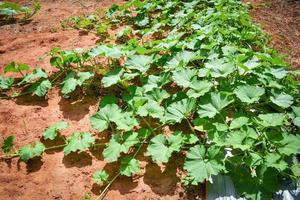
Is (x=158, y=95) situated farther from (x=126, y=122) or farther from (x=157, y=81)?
(x=126, y=122)

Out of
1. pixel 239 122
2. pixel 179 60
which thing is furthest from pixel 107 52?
pixel 239 122

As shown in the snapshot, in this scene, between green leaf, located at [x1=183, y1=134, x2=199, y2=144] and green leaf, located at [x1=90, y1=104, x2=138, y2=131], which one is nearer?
green leaf, located at [x1=183, y1=134, x2=199, y2=144]

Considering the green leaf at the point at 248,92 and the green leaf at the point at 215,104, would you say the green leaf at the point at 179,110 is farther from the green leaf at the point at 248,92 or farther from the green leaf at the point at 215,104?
the green leaf at the point at 248,92

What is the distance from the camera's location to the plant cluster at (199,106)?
114 inches

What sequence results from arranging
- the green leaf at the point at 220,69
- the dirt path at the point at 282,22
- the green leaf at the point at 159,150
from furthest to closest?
the dirt path at the point at 282,22
the green leaf at the point at 220,69
the green leaf at the point at 159,150

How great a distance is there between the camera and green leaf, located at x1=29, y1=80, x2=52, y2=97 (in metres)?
4.02

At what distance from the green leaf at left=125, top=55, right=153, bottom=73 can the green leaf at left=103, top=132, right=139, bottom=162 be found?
99 cm

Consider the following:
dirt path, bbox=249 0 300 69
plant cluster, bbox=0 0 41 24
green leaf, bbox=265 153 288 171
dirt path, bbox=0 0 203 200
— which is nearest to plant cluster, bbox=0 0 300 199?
green leaf, bbox=265 153 288 171

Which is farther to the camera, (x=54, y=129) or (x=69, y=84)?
(x=69, y=84)

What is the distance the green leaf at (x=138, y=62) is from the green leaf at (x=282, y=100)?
60.1 inches

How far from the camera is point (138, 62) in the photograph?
4.04m

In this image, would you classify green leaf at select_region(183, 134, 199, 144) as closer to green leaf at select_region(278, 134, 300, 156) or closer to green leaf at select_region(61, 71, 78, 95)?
green leaf at select_region(278, 134, 300, 156)

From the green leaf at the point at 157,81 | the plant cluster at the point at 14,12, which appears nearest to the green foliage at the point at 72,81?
the green leaf at the point at 157,81

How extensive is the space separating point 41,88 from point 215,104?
2.20m
